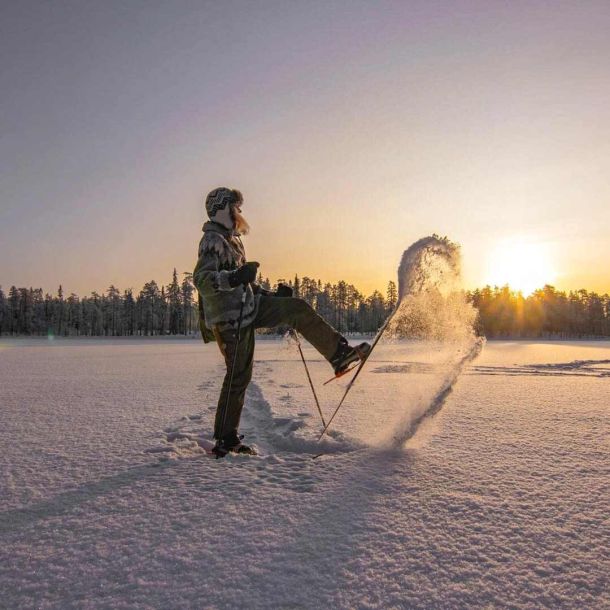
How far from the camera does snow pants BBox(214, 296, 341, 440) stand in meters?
3.21

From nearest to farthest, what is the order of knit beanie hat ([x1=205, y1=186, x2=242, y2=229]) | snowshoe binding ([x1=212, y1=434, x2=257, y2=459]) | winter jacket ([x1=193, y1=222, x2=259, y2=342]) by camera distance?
snowshoe binding ([x1=212, y1=434, x2=257, y2=459]), winter jacket ([x1=193, y1=222, x2=259, y2=342]), knit beanie hat ([x1=205, y1=186, x2=242, y2=229])

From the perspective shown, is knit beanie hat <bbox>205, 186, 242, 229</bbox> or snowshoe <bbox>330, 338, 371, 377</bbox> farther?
knit beanie hat <bbox>205, 186, 242, 229</bbox>

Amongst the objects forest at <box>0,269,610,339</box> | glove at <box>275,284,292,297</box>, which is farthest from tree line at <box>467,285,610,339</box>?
glove at <box>275,284,292,297</box>

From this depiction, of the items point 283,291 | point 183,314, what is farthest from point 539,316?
point 283,291

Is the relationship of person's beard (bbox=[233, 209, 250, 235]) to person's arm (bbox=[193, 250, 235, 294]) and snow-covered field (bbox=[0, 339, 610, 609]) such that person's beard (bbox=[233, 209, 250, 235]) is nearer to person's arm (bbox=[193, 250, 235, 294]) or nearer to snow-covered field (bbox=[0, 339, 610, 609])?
person's arm (bbox=[193, 250, 235, 294])

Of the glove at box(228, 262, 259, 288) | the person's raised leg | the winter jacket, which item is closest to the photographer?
the glove at box(228, 262, 259, 288)

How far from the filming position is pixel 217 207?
3441 mm

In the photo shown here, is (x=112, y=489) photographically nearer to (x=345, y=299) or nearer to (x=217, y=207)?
(x=217, y=207)

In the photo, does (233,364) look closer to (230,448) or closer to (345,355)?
(230,448)

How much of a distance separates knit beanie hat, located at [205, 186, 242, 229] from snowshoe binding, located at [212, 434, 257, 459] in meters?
1.68

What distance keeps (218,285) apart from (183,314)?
322 ft

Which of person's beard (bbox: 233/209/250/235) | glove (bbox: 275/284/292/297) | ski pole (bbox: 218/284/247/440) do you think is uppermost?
person's beard (bbox: 233/209/250/235)

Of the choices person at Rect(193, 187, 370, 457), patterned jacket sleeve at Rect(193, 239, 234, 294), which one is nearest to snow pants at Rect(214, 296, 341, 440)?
person at Rect(193, 187, 370, 457)

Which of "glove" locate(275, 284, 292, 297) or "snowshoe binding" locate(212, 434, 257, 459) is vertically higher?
"glove" locate(275, 284, 292, 297)
